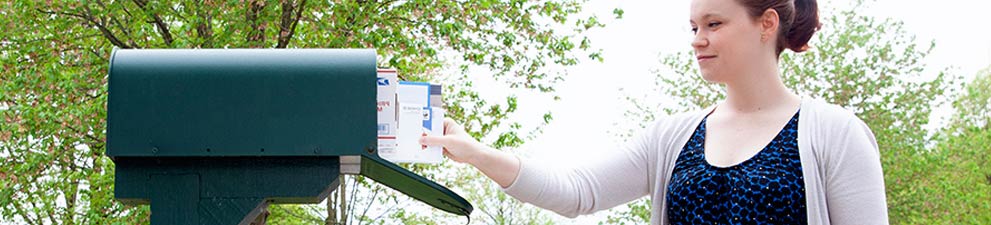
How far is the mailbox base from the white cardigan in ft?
1.35

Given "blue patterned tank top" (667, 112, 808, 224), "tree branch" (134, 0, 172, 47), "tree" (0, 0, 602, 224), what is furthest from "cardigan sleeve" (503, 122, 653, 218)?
"tree branch" (134, 0, 172, 47)

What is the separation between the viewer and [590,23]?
8.41m

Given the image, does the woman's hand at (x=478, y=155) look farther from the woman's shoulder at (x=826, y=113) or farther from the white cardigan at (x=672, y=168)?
the woman's shoulder at (x=826, y=113)

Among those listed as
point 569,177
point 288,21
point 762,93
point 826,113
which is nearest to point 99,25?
point 288,21

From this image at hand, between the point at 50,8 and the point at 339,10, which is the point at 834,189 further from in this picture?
the point at 50,8

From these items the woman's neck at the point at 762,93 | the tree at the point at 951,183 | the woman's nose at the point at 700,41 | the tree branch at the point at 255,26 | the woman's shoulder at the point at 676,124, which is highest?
the tree branch at the point at 255,26

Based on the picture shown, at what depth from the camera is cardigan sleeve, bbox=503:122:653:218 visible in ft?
6.01

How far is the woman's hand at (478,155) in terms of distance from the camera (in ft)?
5.49

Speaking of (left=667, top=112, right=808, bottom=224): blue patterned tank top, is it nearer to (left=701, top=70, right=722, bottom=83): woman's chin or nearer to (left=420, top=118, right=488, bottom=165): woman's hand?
(left=701, top=70, right=722, bottom=83): woman's chin

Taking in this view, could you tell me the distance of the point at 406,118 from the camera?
5.24 ft

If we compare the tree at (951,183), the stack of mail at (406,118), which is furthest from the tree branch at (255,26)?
the tree at (951,183)

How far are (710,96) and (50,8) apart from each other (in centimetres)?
923

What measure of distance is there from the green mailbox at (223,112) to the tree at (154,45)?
5717mm

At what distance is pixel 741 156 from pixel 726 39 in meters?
0.20
